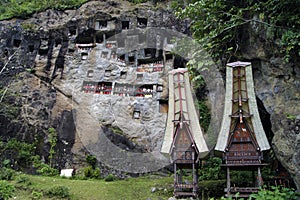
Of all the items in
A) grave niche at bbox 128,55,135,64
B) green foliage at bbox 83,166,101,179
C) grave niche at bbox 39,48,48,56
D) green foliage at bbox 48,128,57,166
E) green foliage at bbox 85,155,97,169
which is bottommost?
green foliage at bbox 83,166,101,179

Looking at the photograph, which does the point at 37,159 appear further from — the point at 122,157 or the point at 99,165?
the point at 122,157

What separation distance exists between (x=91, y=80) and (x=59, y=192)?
9.88 metres

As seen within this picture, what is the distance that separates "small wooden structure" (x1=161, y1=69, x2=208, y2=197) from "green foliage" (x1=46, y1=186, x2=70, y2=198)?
13.6 ft

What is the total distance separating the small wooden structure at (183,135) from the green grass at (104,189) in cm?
133

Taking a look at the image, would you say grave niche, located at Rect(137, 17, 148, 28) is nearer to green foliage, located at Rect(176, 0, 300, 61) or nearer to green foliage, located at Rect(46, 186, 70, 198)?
green foliage, located at Rect(176, 0, 300, 61)

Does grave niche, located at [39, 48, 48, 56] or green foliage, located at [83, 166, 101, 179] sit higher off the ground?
grave niche, located at [39, 48, 48, 56]

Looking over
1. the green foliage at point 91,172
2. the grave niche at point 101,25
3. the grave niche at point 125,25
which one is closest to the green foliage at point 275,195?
the green foliage at point 91,172

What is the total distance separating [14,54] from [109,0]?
7.78 meters

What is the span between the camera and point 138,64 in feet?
71.2

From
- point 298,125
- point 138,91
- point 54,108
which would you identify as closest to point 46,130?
point 54,108

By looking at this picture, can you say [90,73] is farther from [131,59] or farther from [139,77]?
[139,77]

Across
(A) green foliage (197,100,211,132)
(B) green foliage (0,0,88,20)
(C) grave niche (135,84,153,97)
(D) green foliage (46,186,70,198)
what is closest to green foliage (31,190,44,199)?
(D) green foliage (46,186,70,198)

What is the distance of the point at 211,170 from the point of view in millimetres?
14031

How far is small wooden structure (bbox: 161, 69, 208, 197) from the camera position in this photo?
1157 centimetres
